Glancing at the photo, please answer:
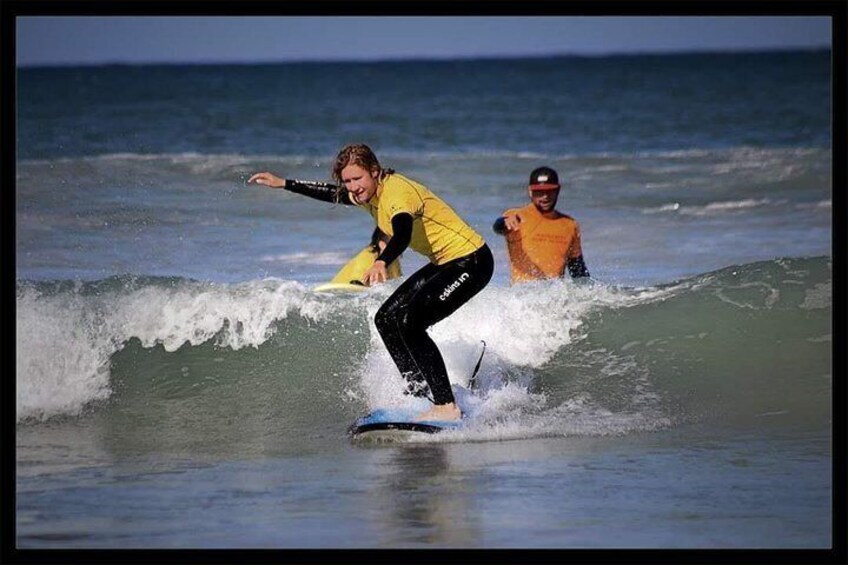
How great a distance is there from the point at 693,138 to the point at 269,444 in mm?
20863

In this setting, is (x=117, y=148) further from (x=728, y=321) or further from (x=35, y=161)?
(x=728, y=321)

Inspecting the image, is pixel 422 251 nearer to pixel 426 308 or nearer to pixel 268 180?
pixel 426 308

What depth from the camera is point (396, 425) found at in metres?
8.61

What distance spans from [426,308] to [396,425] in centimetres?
68

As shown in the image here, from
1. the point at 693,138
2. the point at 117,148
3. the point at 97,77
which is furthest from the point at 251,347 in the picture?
the point at 97,77

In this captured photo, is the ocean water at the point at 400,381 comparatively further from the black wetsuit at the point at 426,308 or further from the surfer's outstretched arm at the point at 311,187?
the surfer's outstretched arm at the point at 311,187

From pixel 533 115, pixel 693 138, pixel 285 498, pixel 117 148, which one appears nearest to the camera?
pixel 285 498

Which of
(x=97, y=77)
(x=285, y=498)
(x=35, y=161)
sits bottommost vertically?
(x=285, y=498)

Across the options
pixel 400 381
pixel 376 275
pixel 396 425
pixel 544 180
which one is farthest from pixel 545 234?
pixel 376 275

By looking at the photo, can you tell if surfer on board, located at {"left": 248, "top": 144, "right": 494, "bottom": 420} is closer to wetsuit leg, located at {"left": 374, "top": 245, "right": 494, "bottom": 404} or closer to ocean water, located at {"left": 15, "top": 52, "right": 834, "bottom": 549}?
wetsuit leg, located at {"left": 374, "top": 245, "right": 494, "bottom": 404}

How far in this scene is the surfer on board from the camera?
8.35 m

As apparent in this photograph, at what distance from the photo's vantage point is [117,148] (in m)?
26.3

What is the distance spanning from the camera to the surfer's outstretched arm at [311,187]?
8.65 metres

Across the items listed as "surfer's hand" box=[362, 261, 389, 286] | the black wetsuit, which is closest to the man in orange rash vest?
the black wetsuit
